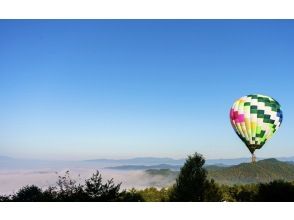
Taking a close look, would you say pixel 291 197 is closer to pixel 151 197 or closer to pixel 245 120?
pixel 245 120

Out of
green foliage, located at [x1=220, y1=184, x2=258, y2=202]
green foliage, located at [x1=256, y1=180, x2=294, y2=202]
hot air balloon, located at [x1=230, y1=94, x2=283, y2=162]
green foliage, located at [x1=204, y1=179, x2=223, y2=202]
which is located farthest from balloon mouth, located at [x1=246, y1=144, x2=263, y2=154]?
green foliage, located at [x1=204, y1=179, x2=223, y2=202]

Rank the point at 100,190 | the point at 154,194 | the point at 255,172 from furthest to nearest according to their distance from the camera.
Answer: the point at 255,172 < the point at 154,194 < the point at 100,190

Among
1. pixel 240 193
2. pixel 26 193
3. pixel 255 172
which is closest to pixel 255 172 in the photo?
pixel 255 172

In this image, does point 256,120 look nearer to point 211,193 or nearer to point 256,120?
point 256,120

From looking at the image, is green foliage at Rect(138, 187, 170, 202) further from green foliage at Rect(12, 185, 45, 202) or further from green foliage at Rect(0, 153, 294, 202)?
green foliage at Rect(12, 185, 45, 202)

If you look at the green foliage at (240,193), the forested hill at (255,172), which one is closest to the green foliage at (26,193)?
the green foliage at (240,193)
